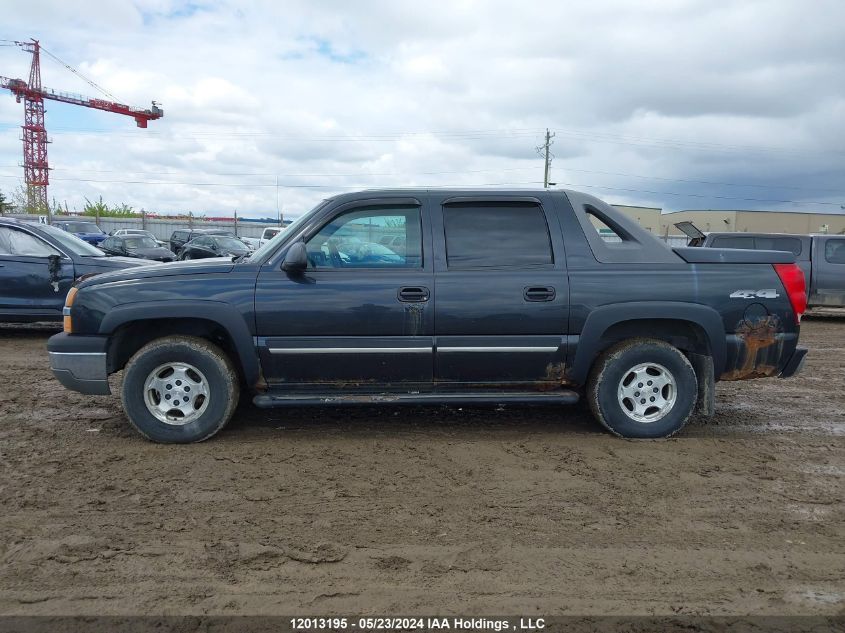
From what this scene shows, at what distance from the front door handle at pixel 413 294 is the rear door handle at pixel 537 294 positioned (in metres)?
0.71

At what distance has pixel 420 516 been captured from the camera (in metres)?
3.60

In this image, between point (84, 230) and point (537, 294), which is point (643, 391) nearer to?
point (537, 294)

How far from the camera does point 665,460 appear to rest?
177 inches

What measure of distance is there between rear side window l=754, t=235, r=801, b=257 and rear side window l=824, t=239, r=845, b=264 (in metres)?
0.50

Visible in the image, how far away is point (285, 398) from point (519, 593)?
2406mm

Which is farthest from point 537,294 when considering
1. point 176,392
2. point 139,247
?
point 139,247

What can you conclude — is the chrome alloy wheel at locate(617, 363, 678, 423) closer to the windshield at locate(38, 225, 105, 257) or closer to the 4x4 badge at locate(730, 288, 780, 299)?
the 4x4 badge at locate(730, 288, 780, 299)

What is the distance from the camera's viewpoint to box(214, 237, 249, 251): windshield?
2309 cm

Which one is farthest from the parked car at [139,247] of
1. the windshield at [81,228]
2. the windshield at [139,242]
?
the windshield at [81,228]

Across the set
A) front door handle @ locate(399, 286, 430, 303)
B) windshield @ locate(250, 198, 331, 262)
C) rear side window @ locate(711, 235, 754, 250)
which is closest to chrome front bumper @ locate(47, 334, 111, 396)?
windshield @ locate(250, 198, 331, 262)

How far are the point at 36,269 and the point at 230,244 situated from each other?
14.4 meters

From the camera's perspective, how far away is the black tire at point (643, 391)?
4.82 metres

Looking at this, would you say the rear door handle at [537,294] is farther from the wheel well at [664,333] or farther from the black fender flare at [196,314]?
the black fender flare at [196,314]

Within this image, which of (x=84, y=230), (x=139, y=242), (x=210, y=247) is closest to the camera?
(x=139, y=242)
